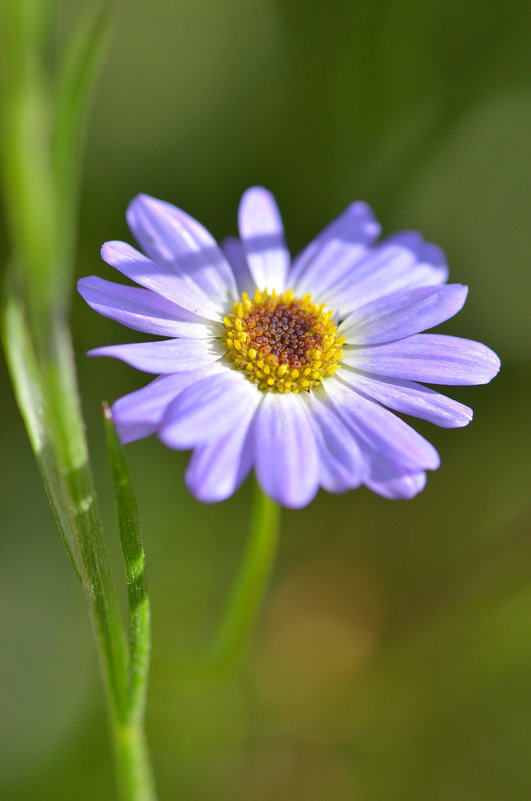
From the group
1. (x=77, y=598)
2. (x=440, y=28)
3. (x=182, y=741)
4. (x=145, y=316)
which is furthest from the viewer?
(x=440, y=28)

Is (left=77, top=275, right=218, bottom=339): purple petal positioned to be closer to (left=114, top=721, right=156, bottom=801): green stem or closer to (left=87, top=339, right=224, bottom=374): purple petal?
(left=87, top=339, right=224, bottom=374): purple petal

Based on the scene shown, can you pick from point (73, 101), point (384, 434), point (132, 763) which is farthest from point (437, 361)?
point (132, 763)

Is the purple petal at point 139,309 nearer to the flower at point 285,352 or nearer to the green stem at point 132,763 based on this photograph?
the flower at point 285,352

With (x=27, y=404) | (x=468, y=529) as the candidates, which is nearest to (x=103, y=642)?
A: (x=27, y=404)

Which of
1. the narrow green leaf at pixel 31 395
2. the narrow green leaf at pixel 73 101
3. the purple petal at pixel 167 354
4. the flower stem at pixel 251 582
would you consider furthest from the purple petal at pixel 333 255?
the narrow green leaf at pixel 73 101

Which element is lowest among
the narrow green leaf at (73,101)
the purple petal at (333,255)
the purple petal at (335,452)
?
the purple petal at (335,452)

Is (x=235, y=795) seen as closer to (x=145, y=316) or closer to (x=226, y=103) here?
(x=145, y=316)

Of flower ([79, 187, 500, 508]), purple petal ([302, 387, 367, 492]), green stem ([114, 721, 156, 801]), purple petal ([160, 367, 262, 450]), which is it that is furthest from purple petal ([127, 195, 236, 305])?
green stem ([114, 721, 156, 801])
